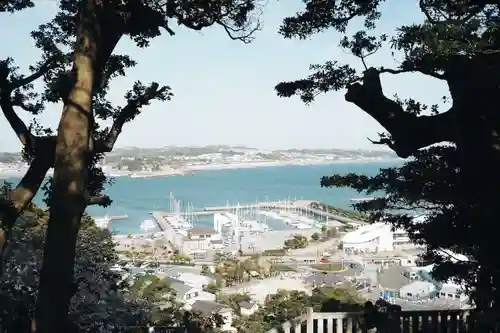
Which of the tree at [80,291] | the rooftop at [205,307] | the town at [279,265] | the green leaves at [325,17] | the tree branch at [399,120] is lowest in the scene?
the town at [279,265]

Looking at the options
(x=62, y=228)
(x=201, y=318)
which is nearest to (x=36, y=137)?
(x=62, y=228)

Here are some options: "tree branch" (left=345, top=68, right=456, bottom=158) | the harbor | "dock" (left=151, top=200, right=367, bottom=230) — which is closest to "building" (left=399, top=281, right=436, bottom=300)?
"tree branch" (left=345, top=68, right=456, bottom=158)

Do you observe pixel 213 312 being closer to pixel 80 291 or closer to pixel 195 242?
pixel 80 291

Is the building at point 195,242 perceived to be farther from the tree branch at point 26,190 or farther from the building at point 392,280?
the tree branch at point 26,190

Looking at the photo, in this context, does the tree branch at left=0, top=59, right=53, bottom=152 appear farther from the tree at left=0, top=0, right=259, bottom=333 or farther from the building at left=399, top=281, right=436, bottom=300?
the building at left=399, top=281, right=436, bottom=300

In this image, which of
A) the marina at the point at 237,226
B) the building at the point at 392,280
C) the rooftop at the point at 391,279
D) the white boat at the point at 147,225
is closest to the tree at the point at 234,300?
the building at the point at 392,280
